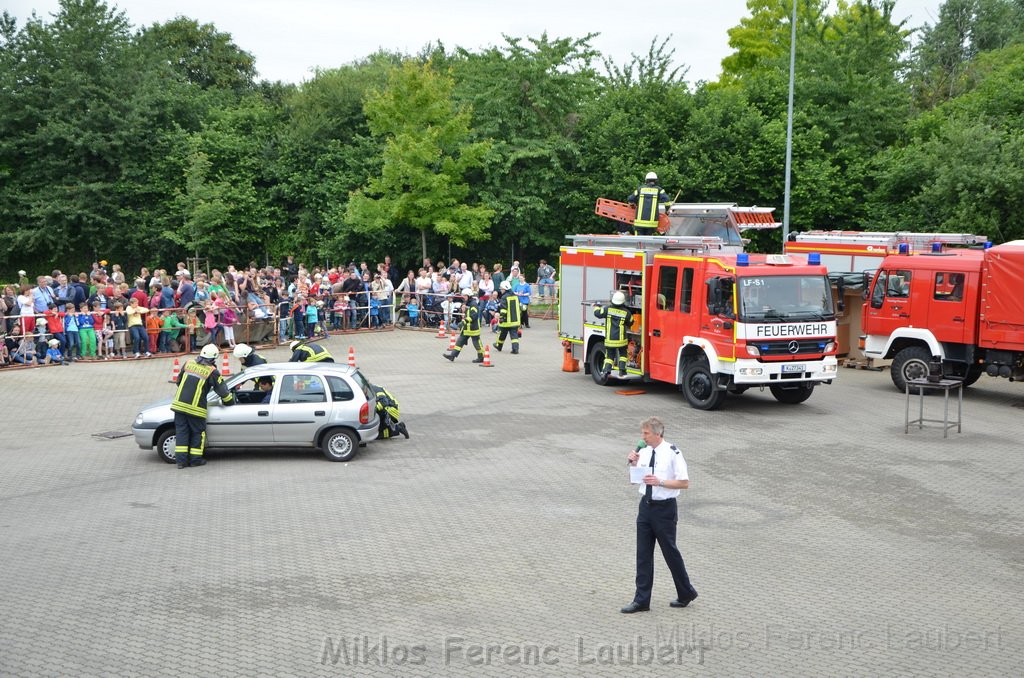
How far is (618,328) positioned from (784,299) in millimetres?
3262

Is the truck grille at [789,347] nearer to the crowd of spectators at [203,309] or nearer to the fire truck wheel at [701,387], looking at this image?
the fire truck wheel at [701,387]

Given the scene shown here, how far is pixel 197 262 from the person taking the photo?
39312 mm

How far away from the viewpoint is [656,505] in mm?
8805

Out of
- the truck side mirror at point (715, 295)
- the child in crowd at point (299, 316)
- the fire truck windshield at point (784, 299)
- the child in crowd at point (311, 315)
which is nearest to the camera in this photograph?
the fire truck windshield at point (784, 299)

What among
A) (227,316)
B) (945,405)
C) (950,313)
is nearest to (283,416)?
(945,405)

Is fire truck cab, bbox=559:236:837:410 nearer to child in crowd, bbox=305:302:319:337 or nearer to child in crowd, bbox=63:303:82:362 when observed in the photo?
child in crowd, bbox=305:302:319:337

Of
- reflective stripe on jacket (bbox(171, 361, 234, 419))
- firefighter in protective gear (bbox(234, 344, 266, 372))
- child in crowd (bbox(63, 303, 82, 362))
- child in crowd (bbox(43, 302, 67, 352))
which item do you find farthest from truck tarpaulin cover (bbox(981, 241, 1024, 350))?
child in crowd (bbox(43, 302, 67, 352))

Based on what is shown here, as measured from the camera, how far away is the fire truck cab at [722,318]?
1742 centimetres

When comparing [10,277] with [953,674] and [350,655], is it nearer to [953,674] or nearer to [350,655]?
[350,655]

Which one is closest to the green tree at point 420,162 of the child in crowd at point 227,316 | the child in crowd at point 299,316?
the child in crowd at point 299,316

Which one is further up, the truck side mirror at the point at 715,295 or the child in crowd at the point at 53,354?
the truck side mirror at the point at 715,295

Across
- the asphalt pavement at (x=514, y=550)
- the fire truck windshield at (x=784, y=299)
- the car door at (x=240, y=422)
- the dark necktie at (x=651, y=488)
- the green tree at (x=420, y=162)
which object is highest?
the green tree at (x=420, y=162)

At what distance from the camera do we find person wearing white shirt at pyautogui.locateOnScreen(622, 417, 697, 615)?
873 centimetres

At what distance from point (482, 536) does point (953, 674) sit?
16.1 feet
